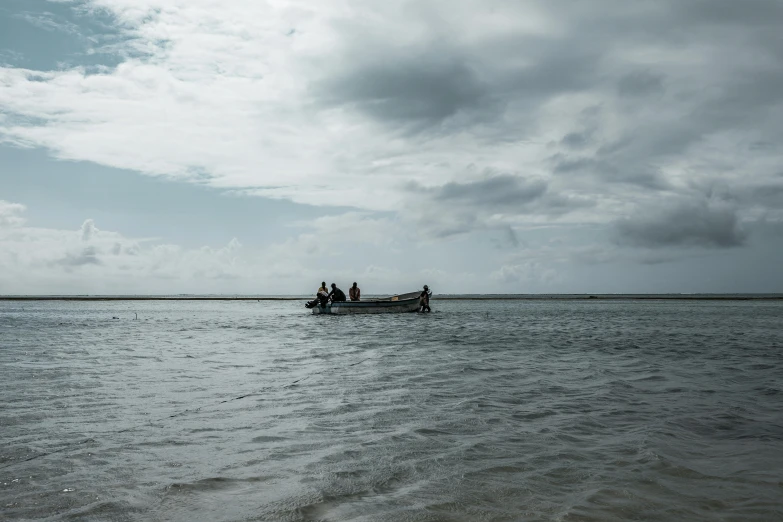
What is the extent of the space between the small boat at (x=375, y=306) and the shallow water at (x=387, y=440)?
101ft

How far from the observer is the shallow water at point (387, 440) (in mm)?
5270

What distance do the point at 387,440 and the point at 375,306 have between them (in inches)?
1667

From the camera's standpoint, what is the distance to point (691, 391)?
12172 mm

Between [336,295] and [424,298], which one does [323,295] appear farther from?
[424,298]

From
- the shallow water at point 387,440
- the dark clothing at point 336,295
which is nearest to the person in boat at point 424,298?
the dark clothing at point 336,295

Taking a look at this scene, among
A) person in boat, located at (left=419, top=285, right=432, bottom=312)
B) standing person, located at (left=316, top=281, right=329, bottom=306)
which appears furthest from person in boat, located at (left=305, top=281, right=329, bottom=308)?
person in boat, located at (left=419, top=285, right=432, bottom=312)

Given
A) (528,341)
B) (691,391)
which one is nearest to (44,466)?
(691,391)

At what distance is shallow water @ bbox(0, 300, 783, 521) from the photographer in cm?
527

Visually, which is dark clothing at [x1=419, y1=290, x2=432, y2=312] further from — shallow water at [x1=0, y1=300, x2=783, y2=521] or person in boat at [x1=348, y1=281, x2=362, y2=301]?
Result: shallow water at [x1=0, y1=300, x2=783, y2=521]

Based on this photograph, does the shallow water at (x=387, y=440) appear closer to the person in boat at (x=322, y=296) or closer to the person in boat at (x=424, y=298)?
the person in boat at (x=322, y=296)

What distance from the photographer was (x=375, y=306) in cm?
4997

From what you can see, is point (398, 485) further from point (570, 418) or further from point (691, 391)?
point (691, 391)

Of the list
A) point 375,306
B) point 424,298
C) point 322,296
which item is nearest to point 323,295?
point 322,296

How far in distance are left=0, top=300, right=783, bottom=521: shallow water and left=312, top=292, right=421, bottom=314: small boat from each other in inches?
1216
